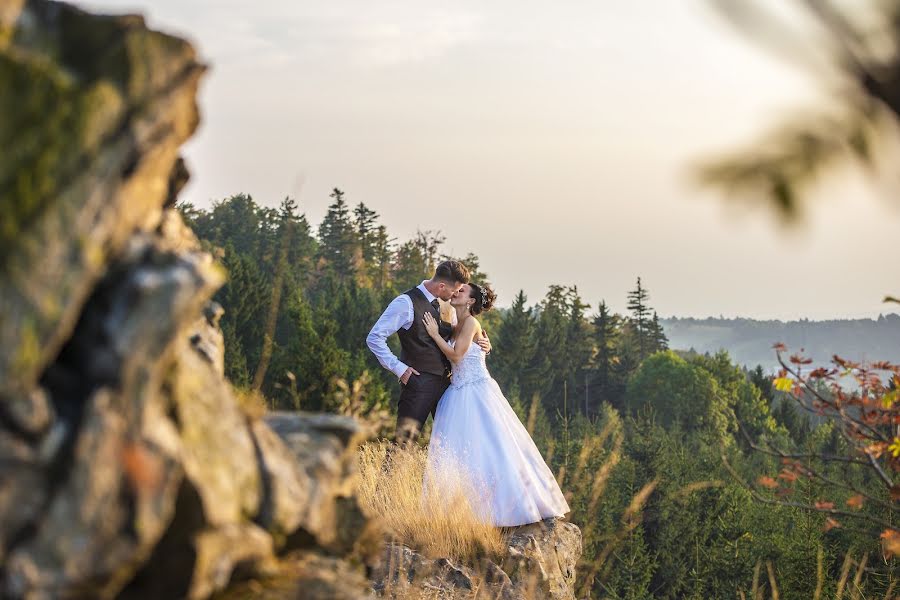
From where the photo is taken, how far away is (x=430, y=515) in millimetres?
6625

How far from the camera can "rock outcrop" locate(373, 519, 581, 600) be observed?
557 cm

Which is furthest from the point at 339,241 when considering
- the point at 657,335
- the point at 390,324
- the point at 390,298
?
the point at 390,324

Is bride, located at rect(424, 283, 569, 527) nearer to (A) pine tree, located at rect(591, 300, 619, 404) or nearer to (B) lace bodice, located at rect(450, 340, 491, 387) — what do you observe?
(B) lace bodice, located at rect(450, 340, 491, 387)

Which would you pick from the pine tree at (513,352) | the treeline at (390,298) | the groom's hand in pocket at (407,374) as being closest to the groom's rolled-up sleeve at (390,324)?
the groom's hand in pocket at (407,374)

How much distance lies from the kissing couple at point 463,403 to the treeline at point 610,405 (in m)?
0.40

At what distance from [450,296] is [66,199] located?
662cm

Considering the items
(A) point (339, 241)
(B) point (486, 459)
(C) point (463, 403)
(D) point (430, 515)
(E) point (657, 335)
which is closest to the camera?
(D) point (430, 515)

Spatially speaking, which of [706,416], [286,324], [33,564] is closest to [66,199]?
[33,564]

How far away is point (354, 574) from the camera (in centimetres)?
277

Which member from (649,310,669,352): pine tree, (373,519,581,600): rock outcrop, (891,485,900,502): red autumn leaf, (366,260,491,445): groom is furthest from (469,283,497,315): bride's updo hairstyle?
(649,310,669,352): pine tree

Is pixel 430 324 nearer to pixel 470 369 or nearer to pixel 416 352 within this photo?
pixel 416 352

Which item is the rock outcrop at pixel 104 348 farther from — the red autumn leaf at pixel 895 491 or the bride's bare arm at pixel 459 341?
the bride's bare arm at pixel 459 341

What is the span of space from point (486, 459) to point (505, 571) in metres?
1.20

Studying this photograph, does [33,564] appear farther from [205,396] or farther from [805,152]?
[805,152]
